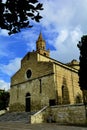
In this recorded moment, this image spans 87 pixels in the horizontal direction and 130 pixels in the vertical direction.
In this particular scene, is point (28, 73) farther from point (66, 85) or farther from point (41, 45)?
point (41, 45)

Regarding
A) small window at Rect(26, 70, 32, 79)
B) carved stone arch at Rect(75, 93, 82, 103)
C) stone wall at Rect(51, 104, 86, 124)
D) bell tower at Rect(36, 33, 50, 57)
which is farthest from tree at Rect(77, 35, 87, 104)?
bell tower at Rect(36, 33, 50, 57)

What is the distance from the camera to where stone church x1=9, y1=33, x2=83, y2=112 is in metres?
32.8

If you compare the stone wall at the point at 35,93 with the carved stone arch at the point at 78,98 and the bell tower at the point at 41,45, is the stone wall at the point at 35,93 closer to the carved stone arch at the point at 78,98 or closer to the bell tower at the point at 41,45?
the carved stone arch at the point at 78,98

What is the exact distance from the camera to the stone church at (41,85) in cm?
3281

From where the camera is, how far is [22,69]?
40031 mm

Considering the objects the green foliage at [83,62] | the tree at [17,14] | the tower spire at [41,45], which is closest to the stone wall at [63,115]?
the green foliage at [83,62]

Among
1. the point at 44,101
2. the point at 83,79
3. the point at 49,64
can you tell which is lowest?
the point at 44,101

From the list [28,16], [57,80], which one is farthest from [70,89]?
[28,16]

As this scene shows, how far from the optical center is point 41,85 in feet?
113

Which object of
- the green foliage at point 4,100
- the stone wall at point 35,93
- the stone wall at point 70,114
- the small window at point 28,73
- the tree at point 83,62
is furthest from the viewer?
the green foliage at point 4,100

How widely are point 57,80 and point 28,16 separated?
92.4 feet

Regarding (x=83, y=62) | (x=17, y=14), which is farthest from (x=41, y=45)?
(x=17, y=14)

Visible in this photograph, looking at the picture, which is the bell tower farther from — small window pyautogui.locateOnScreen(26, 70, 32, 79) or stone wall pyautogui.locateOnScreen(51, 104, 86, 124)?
stone wall pyautogui.locateOnScreen(51, 104, 86, 124)

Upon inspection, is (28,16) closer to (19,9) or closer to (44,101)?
(19,9)
